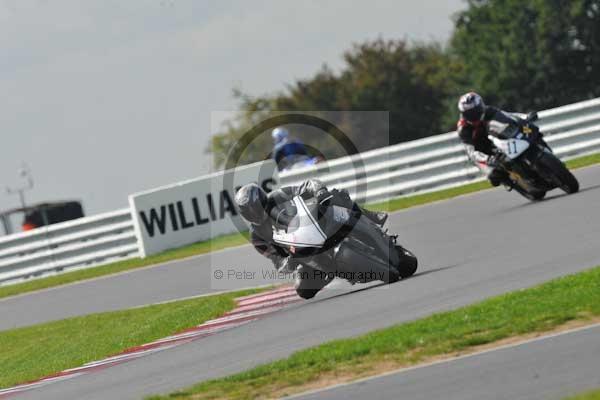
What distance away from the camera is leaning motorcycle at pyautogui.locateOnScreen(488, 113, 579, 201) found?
59.7 ft

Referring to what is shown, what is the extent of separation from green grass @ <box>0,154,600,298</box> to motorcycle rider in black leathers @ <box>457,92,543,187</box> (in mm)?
4527

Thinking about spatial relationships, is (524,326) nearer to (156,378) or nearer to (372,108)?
(156,378)

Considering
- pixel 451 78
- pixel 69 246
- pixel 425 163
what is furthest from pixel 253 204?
pixel 451 78

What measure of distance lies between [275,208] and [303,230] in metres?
0.41

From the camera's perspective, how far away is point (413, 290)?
520 inches

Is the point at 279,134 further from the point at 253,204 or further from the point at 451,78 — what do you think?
the point at 451,78

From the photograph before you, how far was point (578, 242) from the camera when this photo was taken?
1400 cm

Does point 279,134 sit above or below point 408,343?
below

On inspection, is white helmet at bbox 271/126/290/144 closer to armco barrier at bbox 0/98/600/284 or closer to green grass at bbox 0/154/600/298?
armco barrier at bbox 0/98/600/284

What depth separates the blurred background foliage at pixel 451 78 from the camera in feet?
182

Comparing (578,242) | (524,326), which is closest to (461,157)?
(578,242)

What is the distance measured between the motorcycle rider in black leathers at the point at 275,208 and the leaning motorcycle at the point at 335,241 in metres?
0.06

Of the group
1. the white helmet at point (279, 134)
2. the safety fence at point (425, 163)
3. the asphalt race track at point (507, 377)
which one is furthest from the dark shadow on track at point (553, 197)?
the asphalt race track at point (507, 377)

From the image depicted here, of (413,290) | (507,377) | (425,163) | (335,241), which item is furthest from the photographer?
(425,163)
